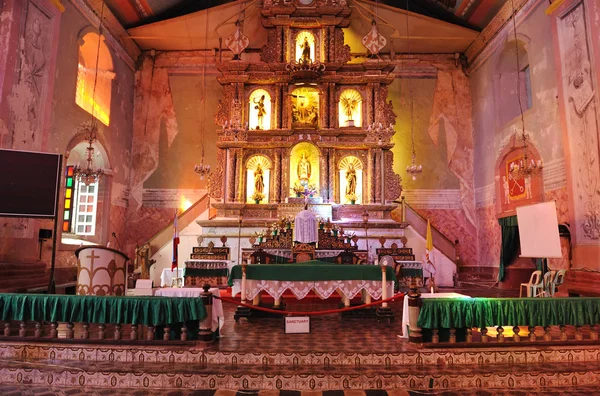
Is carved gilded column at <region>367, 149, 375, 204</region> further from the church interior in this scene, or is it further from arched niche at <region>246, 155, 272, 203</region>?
arched niche at <region>246, 155, 272, 203</region>

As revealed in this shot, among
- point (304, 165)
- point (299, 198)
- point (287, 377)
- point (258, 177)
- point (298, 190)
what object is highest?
point (304, 165)

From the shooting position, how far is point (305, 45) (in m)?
14.3

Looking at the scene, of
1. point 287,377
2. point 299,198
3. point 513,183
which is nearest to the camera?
point 287,377

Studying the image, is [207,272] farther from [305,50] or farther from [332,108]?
[305,50]

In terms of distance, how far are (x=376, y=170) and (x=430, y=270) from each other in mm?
3644

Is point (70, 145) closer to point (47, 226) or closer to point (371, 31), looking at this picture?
point (47, 226)

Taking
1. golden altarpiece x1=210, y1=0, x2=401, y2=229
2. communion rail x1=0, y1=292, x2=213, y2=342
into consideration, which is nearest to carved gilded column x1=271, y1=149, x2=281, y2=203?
golden altarpiece x1=210, y1=0, x2=401, y2=229

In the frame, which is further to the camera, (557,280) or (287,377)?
(557,280)

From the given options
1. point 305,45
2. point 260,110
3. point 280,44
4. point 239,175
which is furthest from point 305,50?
point 239,175

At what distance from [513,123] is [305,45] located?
7151 millimetres

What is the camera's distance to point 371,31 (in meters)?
14.1

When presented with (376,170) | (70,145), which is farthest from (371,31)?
(70,145)

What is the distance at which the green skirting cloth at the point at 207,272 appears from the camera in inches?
405

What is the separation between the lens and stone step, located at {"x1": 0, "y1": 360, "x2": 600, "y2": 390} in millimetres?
4469
